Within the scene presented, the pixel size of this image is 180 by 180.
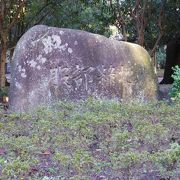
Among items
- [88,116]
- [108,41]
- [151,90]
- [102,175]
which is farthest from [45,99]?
[102,175]

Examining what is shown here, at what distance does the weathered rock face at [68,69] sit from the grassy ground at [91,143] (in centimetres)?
226

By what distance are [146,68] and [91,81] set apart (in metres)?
1.46

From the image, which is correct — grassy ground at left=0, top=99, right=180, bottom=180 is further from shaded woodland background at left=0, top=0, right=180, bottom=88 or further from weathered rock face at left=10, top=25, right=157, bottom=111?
shaded woodland background at left=0, top=0, right=180, bottom=88

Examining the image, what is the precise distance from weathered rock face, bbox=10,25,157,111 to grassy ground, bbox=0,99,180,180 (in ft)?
7.40

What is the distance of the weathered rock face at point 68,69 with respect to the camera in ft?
24.8

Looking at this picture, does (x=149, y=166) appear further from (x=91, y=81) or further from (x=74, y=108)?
(x=91, y=81)

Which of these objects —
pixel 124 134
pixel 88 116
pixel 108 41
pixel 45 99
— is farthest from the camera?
pixel 108 41

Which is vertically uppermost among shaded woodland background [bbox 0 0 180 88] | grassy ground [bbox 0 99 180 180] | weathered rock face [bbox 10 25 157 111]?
shaded woodland background [bbox 0 0 180 88]

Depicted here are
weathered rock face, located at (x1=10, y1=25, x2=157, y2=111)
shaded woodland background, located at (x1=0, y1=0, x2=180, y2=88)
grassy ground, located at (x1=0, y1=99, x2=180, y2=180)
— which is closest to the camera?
grassy ground, located at (x1=0, y1=99, x2=180, y2=180)

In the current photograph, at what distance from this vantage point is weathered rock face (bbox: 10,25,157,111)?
298 inches

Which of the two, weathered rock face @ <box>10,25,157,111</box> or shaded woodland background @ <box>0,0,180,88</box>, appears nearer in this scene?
weathered rock face @ <box>10,25,157,111</box>

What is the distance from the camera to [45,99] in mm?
7523

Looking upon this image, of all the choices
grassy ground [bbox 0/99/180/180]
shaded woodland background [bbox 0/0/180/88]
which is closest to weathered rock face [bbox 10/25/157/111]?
grassy ground [bbox 0/99/180/180]

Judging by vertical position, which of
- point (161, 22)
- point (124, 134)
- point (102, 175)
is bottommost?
point (102, 175)
